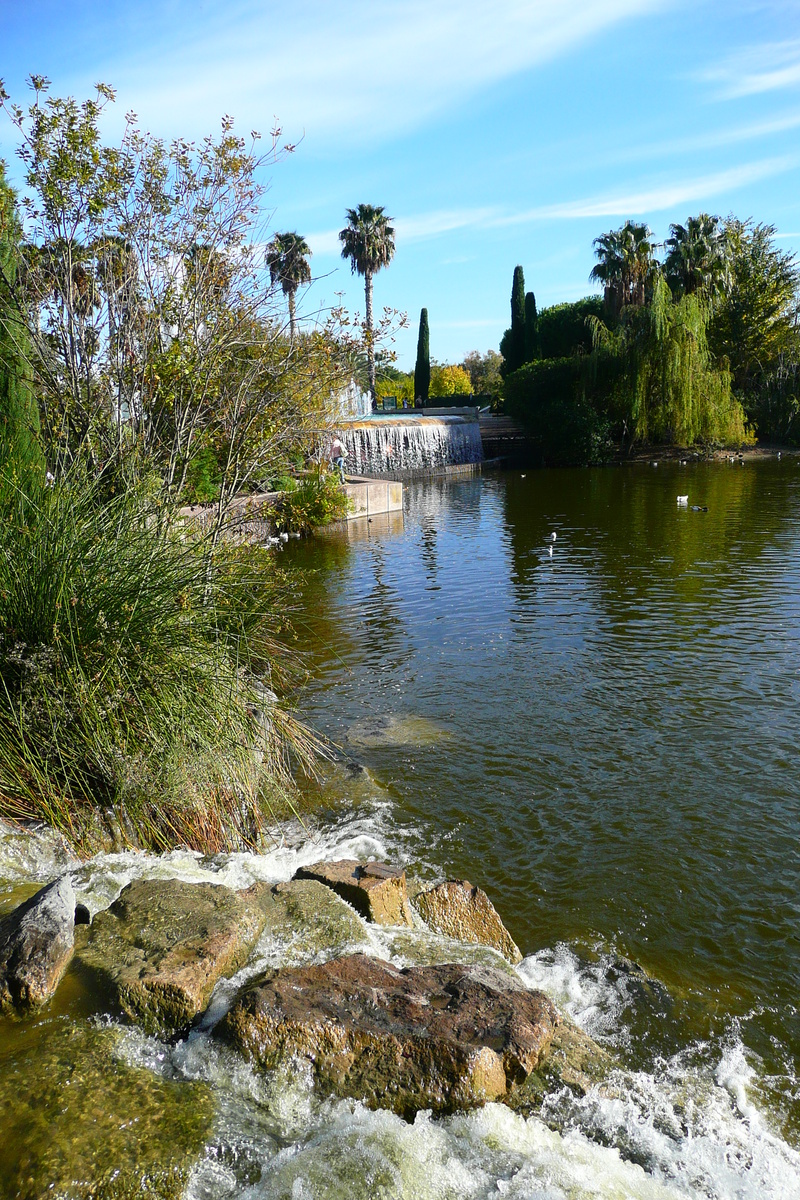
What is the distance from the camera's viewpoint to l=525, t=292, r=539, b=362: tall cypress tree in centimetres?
4847

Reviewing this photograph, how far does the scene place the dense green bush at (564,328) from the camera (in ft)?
154

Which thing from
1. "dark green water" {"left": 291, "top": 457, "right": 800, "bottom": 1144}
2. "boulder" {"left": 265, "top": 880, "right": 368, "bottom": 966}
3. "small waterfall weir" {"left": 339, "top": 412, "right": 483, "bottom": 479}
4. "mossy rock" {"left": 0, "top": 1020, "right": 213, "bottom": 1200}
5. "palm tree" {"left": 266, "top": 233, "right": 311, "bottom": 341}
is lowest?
"dark green water" {"left": 291, "top": 457, "right": 800, "bottom": 1144}

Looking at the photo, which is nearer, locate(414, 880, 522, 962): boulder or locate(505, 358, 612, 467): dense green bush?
locate(414, 880, 522, 962): boulder

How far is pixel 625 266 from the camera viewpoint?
37.3 m

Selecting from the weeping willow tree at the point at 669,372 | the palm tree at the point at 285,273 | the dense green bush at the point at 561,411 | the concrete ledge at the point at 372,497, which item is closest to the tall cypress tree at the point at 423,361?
the dense green bush at the point at 561,411

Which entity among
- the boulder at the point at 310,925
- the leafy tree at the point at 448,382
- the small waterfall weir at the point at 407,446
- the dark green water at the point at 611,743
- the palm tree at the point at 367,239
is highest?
the palm tree at the point at 367,239

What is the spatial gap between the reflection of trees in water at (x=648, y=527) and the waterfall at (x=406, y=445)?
252 inches

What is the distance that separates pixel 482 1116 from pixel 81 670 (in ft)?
9.80

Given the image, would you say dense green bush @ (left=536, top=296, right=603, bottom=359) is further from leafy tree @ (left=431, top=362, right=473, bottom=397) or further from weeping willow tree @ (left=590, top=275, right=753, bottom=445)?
leafy tree @ (left=431, top=362, right=473, bottom=397)

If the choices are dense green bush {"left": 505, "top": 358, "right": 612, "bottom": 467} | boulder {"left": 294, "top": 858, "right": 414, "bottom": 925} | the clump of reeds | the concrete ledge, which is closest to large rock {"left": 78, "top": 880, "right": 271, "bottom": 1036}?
boulder {"left": 294, "top": 858, "right": 414, "bottom": 925}

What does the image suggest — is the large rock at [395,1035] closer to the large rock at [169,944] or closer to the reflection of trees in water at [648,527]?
the large rock at [169,944]

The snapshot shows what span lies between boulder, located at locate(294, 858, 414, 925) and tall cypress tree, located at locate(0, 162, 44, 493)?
4207 mm

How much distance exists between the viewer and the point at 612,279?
38.1 m

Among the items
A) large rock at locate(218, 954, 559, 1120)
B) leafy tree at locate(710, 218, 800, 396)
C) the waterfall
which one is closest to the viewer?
large rock at locate(218, 954, 559, 1120)
